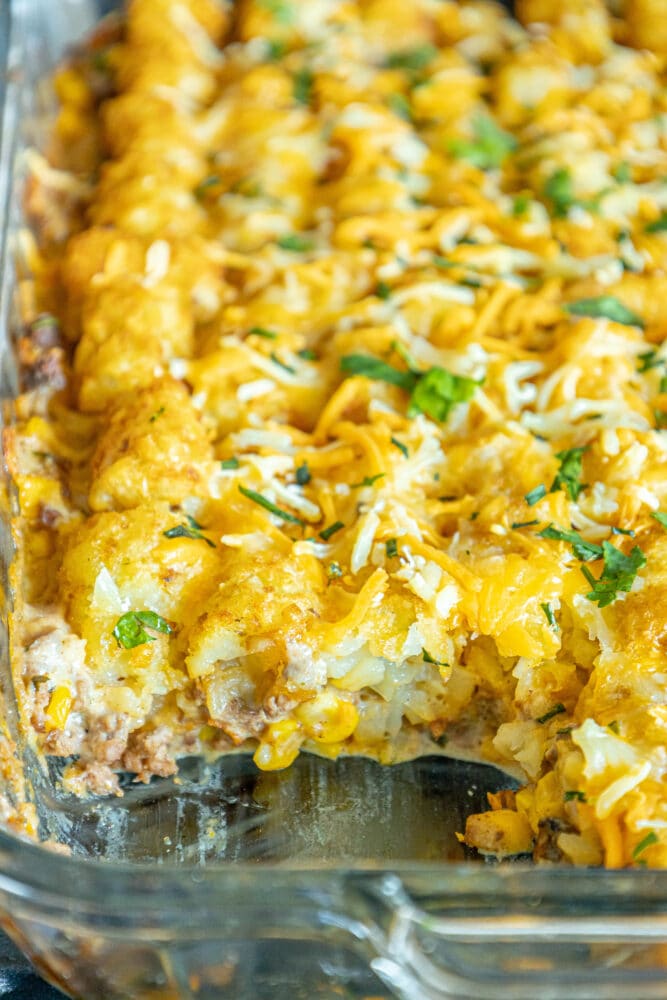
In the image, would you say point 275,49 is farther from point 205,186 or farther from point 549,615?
point 549,615

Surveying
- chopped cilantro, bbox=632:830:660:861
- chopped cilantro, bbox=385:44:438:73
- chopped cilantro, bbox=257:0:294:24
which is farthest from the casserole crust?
chopped cilantro, bbox=257:0:294:24

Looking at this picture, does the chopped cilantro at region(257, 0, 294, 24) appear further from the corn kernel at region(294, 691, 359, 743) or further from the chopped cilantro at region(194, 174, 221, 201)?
the corn kernel at region(294, 691, 359, 743)

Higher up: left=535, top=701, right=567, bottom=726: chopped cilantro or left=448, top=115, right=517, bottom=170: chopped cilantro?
left=448, top=115, right=517, bottom=170: chopped cilantro

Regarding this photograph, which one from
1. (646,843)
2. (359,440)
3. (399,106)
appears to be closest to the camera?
(646,843)

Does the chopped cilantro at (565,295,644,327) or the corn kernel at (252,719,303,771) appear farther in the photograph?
the chopped cilantro at (565,295,644,327)

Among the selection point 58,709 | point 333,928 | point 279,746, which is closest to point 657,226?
point 279,746

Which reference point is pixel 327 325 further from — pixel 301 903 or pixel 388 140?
pixel 301 903
